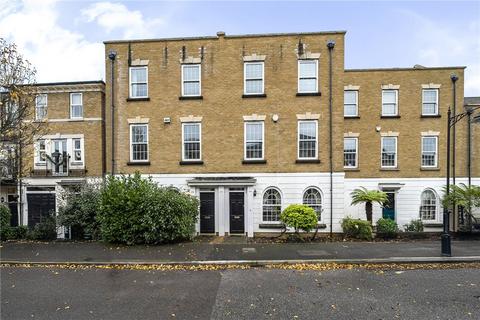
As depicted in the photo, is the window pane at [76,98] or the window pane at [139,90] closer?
the window pane at [139,90]

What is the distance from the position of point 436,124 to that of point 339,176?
372 inches

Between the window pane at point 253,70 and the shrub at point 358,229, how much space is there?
9183mm

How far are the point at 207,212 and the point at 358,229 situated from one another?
790 cm

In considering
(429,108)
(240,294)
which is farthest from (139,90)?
(429,108)

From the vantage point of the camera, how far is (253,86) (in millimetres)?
16438

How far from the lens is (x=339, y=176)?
1597 cm

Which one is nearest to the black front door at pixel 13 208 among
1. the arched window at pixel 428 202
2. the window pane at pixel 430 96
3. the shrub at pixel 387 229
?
the shrub at pixel 387 229

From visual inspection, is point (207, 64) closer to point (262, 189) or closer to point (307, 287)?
point (262, 189)

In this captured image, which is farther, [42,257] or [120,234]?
[120,234]

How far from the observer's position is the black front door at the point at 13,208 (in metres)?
19.7

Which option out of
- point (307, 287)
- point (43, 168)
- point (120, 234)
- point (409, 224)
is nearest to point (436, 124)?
point (409, 224)

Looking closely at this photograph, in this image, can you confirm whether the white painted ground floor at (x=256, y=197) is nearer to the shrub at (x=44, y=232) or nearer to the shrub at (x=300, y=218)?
the shrub at (x=44, y=232)

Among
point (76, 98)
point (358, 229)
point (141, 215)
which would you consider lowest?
point (358, 229)

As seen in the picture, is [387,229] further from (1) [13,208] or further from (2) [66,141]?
(1) [13,208]
